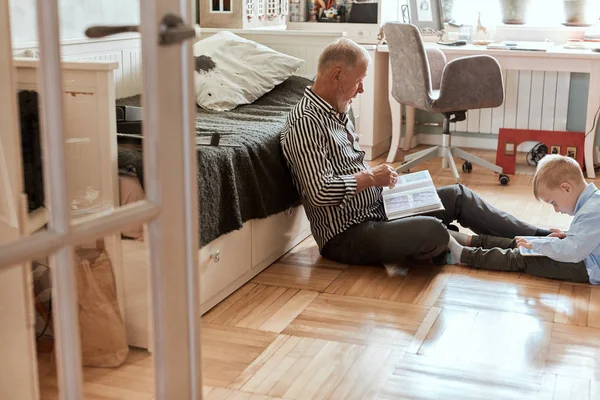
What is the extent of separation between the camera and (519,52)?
14.4 ft

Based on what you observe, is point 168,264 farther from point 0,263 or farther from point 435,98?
point 435,98

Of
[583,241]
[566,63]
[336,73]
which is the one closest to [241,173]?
[336,73]

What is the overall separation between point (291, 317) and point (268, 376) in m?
0.40

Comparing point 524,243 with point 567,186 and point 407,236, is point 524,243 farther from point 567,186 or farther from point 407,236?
point 407,236

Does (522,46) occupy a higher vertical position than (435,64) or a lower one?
higher

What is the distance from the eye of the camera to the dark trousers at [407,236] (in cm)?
276

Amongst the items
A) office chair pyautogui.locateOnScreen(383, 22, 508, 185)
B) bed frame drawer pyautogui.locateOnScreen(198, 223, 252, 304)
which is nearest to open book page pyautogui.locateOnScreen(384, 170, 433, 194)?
bed frame drawer pyautogui.locateOnScreen(198, 223, 252, 304)

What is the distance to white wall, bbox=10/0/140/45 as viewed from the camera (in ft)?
3.41

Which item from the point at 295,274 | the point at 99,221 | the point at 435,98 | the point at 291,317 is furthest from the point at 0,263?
the point at 435,98

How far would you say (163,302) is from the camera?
131cm

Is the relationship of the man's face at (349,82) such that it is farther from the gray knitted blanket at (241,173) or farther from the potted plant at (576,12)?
the potted plant at (576,12)

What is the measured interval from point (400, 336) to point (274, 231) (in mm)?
790

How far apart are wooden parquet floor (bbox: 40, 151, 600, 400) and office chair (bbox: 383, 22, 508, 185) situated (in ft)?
4.87

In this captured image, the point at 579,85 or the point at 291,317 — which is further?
the point at 579,85
